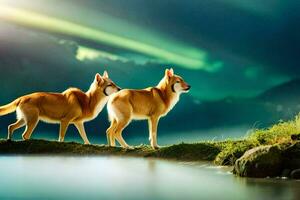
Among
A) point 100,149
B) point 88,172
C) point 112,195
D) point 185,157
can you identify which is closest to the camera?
point 112,195

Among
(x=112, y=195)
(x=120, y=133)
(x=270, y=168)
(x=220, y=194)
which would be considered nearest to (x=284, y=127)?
(x=270, y=168)

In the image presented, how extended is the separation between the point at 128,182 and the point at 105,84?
7392mm

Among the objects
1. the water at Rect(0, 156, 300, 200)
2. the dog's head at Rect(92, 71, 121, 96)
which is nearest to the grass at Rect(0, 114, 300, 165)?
the water at Rect(0, 156, 300, 200)

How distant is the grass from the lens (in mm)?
14727

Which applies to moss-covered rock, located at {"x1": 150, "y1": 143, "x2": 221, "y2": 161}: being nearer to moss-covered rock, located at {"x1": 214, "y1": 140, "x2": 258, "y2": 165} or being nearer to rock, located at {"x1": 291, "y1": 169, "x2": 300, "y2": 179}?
moss-covered rock, located at {"x1": 214, "y1": 140, "x2": 258, "y2": 165}

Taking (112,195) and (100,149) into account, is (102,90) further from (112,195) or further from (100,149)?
(112,195)

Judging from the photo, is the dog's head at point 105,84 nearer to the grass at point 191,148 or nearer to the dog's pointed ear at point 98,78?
the dog's pointed ear at point 98,78

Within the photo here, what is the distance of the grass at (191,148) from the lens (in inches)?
580

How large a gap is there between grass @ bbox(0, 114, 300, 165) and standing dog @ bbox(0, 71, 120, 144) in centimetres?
51

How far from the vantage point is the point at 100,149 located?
17.6 meters

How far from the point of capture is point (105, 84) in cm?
1892

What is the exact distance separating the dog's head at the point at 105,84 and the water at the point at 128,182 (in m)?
3.44

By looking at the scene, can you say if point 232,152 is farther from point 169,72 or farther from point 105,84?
point 105,84

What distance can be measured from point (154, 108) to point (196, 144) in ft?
6.65
